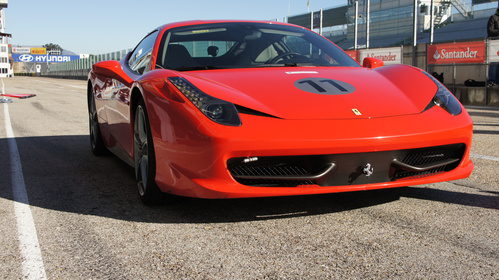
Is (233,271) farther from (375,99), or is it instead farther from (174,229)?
(375,99)

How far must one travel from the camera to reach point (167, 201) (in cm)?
362

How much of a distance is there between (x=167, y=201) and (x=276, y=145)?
1.00 metres

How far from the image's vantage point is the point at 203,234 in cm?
300

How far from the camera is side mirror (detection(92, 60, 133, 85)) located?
4.34m

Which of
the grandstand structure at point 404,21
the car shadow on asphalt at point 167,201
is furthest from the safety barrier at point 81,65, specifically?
the car shadow on asphalt at point 167,201

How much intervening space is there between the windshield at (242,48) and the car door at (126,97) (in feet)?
0.67

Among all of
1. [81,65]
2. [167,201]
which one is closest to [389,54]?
[167,201]

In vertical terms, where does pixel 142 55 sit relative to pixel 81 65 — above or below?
above

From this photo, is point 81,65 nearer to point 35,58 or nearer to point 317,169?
point 317,169

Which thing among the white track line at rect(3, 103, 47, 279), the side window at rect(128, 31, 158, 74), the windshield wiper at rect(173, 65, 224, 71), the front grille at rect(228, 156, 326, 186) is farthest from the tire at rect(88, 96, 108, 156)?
the front grille at rect(228, 156, 326, 186)

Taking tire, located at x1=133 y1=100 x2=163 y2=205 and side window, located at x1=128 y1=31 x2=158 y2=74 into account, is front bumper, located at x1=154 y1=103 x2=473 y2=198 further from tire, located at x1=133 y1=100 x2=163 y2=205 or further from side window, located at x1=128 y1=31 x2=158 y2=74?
side window, located at x1=128 y1=31 x2=158 y2=74

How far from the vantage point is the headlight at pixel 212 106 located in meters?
3.07

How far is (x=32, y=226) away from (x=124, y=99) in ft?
4.36

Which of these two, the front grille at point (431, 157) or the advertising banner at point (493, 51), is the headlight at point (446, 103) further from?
the advertising banner at point (493, 51)
